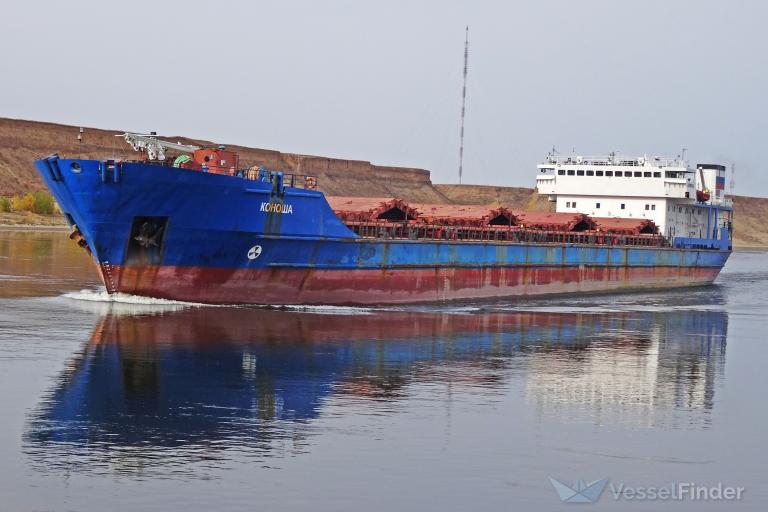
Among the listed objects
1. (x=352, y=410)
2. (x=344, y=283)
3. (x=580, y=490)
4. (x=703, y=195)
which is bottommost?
(x=580, y=490)

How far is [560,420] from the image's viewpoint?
1623cm

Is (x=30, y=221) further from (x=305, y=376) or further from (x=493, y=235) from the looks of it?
(x=305, y=376)

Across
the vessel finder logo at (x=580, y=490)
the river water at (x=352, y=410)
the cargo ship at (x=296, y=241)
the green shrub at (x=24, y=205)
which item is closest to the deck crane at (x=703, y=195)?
the cargo ship at (x=296, y=241)

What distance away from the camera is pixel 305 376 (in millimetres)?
18875

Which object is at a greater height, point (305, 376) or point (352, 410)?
point (305, 376)

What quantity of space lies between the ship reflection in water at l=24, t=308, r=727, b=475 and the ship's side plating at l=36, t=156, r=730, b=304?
126 cm

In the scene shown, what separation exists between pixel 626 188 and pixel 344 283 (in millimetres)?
22539

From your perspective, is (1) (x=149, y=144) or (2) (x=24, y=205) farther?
(2) (x=24, y=205)

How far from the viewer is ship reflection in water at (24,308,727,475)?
45.5 feet

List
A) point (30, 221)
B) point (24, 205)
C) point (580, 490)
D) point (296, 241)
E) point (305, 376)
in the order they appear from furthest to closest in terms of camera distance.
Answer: point (24, 205) → point (30, 221) → point (296, 241) → point (305, 376) → point (580, 490)

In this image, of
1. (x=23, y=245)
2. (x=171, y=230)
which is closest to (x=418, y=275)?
(x=171, y=230)

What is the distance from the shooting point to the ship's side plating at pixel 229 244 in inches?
1025

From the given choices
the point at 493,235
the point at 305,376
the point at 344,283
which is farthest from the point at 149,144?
the point at 493,235

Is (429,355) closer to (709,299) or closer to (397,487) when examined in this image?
(397,487)
